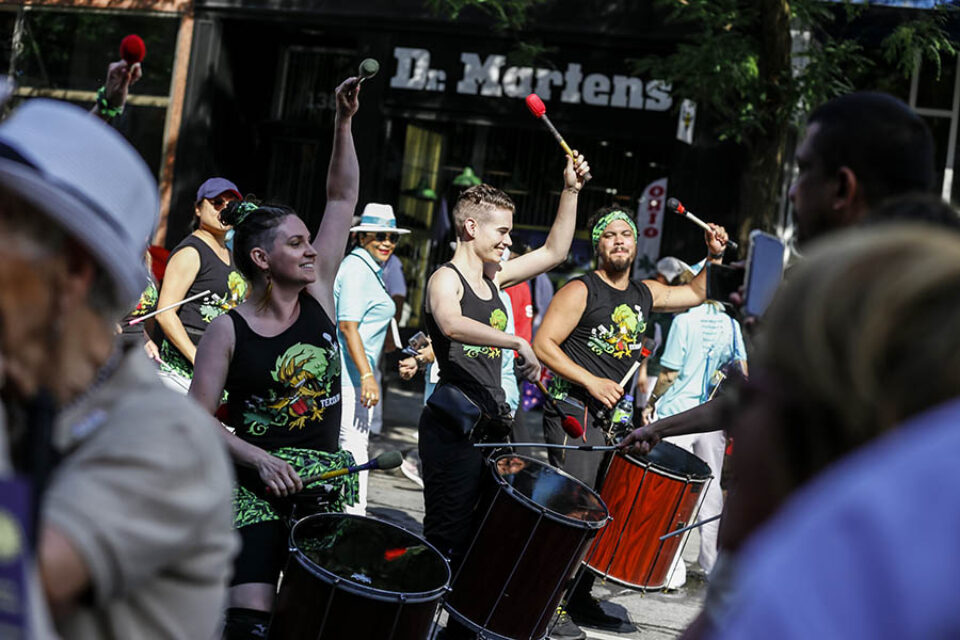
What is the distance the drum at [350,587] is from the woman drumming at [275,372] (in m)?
0.16

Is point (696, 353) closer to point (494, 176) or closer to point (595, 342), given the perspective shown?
point (595, 342)

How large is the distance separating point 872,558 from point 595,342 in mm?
5707

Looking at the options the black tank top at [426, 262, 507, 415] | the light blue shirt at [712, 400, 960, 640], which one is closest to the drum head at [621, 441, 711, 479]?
the black tank top at [426, 262, 507, 415]

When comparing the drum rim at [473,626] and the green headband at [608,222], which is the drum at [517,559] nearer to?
the drum rim at [473,626]

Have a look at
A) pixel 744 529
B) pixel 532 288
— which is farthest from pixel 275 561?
pixel 532 288

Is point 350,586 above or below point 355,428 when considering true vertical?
above

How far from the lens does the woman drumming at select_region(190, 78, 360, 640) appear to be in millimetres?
3904

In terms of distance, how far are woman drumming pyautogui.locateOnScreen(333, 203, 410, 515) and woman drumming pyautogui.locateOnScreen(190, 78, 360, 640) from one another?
2680 mm

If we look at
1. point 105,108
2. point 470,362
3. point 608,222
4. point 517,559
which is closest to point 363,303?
point 608,222

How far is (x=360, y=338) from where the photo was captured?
7.45 metres

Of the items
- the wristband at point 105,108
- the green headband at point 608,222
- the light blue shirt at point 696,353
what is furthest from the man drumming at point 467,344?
the wristband at point 105,108

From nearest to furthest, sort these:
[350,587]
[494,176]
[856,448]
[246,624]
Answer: [856,448], [350,587], [246,624], [494,176]

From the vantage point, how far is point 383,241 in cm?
883

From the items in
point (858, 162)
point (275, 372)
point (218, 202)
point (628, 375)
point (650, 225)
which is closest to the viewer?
point (858, 162)
